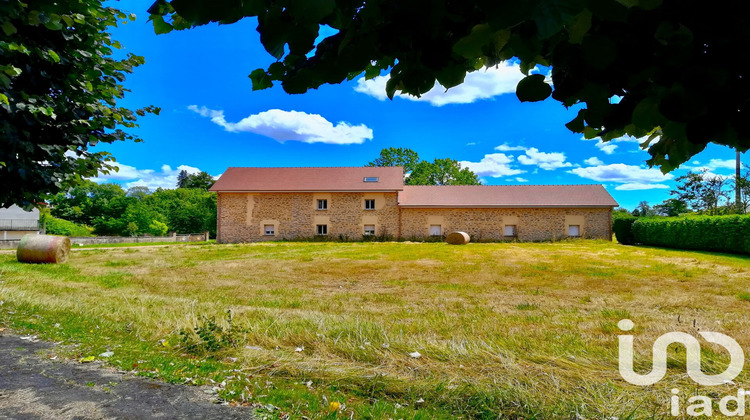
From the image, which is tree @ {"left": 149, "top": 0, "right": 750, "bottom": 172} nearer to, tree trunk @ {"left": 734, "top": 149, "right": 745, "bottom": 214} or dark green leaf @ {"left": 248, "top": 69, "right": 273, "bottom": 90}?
dark green leaf @ {"left": 248, "top": 69, "right": 273, "bottom": 90}

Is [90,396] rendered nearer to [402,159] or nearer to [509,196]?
[509,196]

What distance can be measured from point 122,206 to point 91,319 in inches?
1826

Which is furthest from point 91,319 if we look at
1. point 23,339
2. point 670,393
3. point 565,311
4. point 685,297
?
point 685,297

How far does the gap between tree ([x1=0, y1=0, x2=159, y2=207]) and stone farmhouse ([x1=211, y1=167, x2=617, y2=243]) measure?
20751mm

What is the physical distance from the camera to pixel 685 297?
23.5ft

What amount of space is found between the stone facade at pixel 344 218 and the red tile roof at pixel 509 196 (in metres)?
0.53

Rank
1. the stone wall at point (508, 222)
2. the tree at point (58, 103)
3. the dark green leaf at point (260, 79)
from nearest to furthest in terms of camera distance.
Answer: the dark green leaf at point (260, 79) → the tree at point (58, 103) → the stone wall at point (508, 222)

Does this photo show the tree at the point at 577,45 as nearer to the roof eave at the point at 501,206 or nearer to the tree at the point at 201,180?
the roof eave at the point at 501,206

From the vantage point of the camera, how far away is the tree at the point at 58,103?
4824mm

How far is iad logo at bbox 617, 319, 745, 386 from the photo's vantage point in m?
3.17

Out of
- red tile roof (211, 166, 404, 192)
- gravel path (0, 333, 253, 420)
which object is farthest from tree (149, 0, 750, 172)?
red tile roof (211, 166, 404, 192)

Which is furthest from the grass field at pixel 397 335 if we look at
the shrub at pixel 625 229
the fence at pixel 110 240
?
the fence at pixel 110 240

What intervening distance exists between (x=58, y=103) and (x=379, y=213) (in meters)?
22.6

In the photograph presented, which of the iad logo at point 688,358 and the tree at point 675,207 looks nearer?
the iad logo at point 688,358
